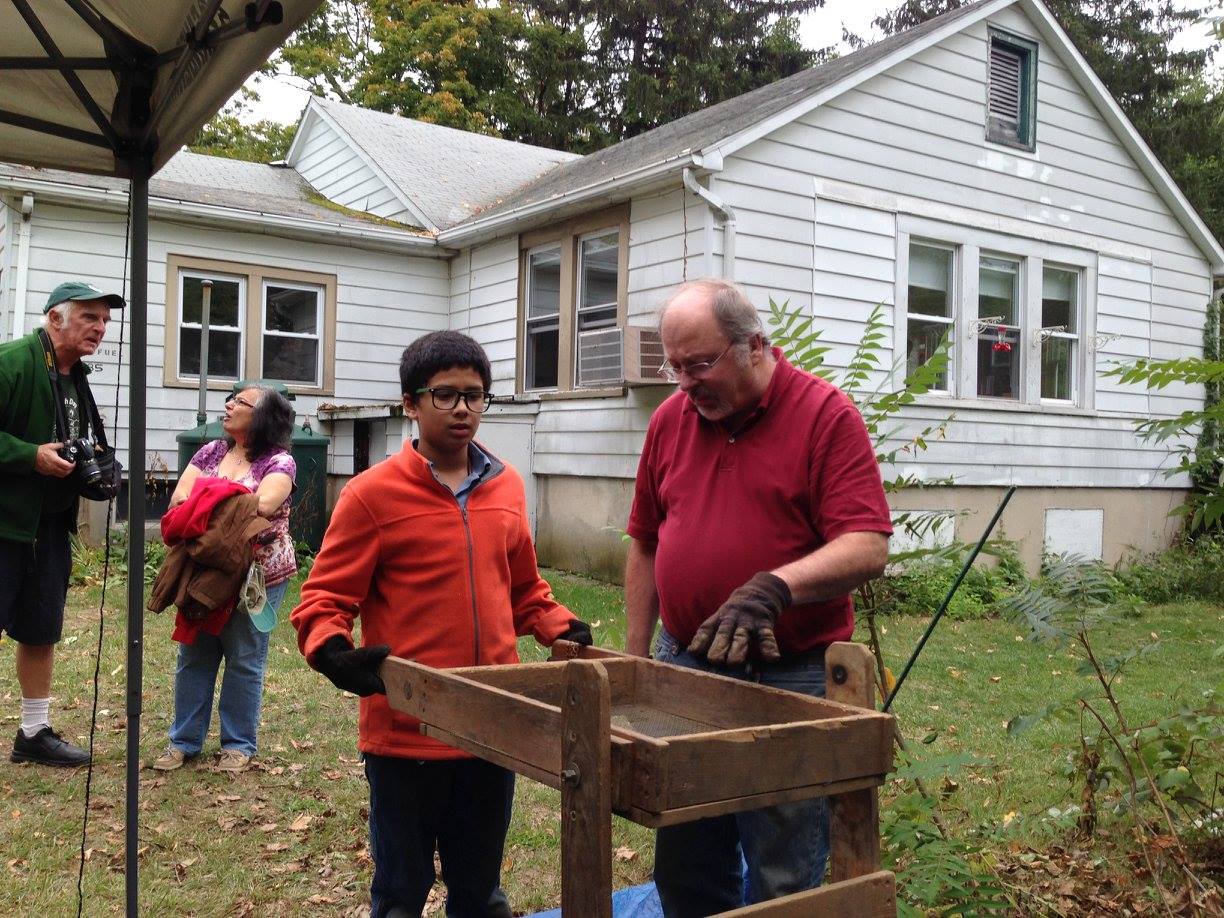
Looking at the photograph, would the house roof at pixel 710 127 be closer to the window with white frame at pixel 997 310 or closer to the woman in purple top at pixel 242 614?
the window with white frame at pixel 997 310

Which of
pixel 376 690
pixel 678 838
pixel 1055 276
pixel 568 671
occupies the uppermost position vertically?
pixel 1055 276

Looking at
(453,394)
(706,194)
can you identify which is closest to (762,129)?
(706,194)

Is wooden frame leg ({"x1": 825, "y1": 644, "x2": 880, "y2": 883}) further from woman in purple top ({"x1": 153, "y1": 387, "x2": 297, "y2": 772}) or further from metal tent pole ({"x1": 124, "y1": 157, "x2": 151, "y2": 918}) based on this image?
woman in purple top ({"x1": 153, "y1": 387, "x2": 297, "y2": 772})

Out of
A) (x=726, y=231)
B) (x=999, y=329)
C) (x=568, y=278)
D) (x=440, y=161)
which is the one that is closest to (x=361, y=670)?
(x=726, y=231)

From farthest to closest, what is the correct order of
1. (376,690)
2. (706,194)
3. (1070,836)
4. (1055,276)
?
(1055,276) < (706,194) < (1070,836) < (376,690)

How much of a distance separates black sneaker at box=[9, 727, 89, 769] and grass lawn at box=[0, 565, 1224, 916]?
0.07 meters

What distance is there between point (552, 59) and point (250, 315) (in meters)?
17.7

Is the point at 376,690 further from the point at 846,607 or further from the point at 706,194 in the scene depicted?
the point at 706,194

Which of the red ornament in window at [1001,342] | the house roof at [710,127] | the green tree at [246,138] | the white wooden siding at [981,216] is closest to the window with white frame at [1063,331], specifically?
the white wooden siding at [981,216]

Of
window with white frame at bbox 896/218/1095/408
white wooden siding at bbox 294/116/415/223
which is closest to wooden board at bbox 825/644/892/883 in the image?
window with white frame at bbox 896/218/1095/408

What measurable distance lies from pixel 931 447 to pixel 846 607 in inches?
334

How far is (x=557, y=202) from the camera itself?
10.8m

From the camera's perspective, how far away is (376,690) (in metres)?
2.58

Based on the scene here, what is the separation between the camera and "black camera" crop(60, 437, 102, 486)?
4.85 metres
